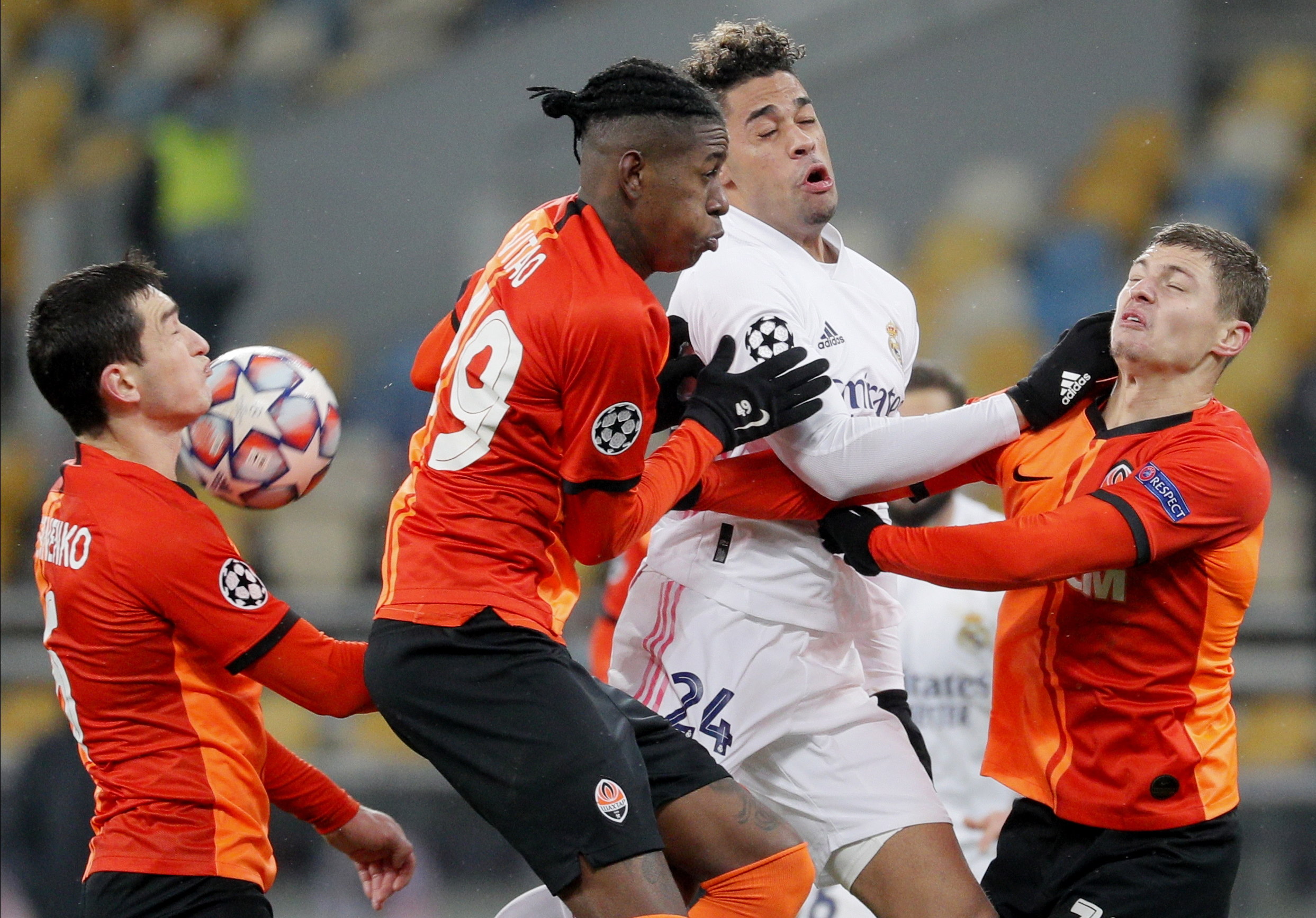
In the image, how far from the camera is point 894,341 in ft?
11.2

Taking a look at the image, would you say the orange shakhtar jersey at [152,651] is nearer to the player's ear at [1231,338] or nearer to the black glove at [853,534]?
the black glove at [853,534]

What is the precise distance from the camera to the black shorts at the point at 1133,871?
290 cm

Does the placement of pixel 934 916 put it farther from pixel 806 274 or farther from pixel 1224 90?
pixel 1224 90

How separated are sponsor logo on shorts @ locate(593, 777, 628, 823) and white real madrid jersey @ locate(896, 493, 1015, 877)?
1.75m

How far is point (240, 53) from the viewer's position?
850 centimetres

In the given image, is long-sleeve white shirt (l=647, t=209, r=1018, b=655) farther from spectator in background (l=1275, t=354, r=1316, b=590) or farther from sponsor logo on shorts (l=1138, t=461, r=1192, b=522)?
spectator in background (l=1275, t=354, r=1316, b=590)

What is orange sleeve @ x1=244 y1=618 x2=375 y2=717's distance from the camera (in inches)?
111

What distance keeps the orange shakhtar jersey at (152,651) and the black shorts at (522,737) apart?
33 cm

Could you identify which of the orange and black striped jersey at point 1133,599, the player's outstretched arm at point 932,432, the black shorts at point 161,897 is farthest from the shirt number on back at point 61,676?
the orange and black striped jersey at point 1133,599

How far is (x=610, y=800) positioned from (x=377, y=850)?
0.90m

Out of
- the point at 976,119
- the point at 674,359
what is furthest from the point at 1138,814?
the point at 976,119

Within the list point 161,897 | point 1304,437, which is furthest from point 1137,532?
point 1304,437

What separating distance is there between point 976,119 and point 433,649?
5891mm

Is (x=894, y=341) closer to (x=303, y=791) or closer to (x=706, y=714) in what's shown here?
(x=706, y=714)
